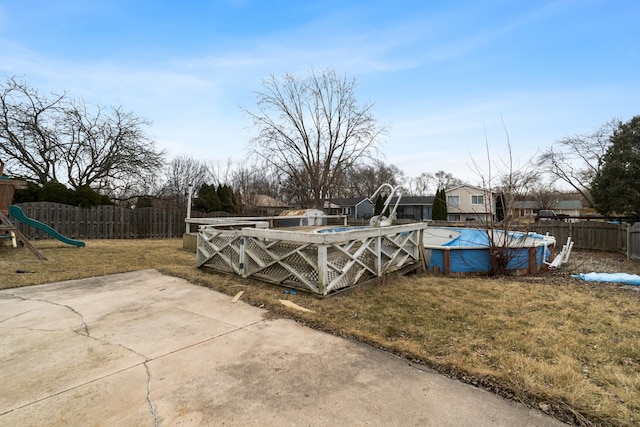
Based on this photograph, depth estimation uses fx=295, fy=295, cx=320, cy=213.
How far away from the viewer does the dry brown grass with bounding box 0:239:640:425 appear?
2055 mm

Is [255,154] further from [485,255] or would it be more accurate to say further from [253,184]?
[485,255]

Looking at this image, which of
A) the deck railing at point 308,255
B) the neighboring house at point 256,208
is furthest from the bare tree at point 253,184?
the deck railing at point 308,255

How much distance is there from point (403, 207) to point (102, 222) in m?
33.6

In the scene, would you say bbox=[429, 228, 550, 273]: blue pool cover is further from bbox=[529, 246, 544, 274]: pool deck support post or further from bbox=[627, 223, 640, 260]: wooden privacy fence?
bbox=[627, 223, 640, 260]: wooden privacy fence

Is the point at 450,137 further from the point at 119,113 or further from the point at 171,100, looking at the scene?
the point at 119,113

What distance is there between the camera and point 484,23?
8117 millimetres

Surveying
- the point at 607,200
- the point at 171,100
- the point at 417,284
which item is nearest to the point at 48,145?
the point at 171,100

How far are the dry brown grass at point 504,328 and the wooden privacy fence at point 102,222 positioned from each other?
7.91 metres

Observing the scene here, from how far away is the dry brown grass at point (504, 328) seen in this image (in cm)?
205

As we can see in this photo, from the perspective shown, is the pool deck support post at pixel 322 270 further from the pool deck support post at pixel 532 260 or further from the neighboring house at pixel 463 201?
the neighboring house at pixel 463 201

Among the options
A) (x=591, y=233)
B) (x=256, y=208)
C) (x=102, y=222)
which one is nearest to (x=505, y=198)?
(x=591, y=233)

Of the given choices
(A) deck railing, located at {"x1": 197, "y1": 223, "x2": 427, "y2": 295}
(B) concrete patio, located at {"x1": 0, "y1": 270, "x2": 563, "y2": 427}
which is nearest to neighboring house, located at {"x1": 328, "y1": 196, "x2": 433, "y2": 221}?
(A) deck railing, located at {"x1": 197, "y1": 223, "x2": 427, "y2": 295}

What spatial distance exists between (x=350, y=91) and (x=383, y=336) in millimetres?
21931

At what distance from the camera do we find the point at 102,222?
1352cm
